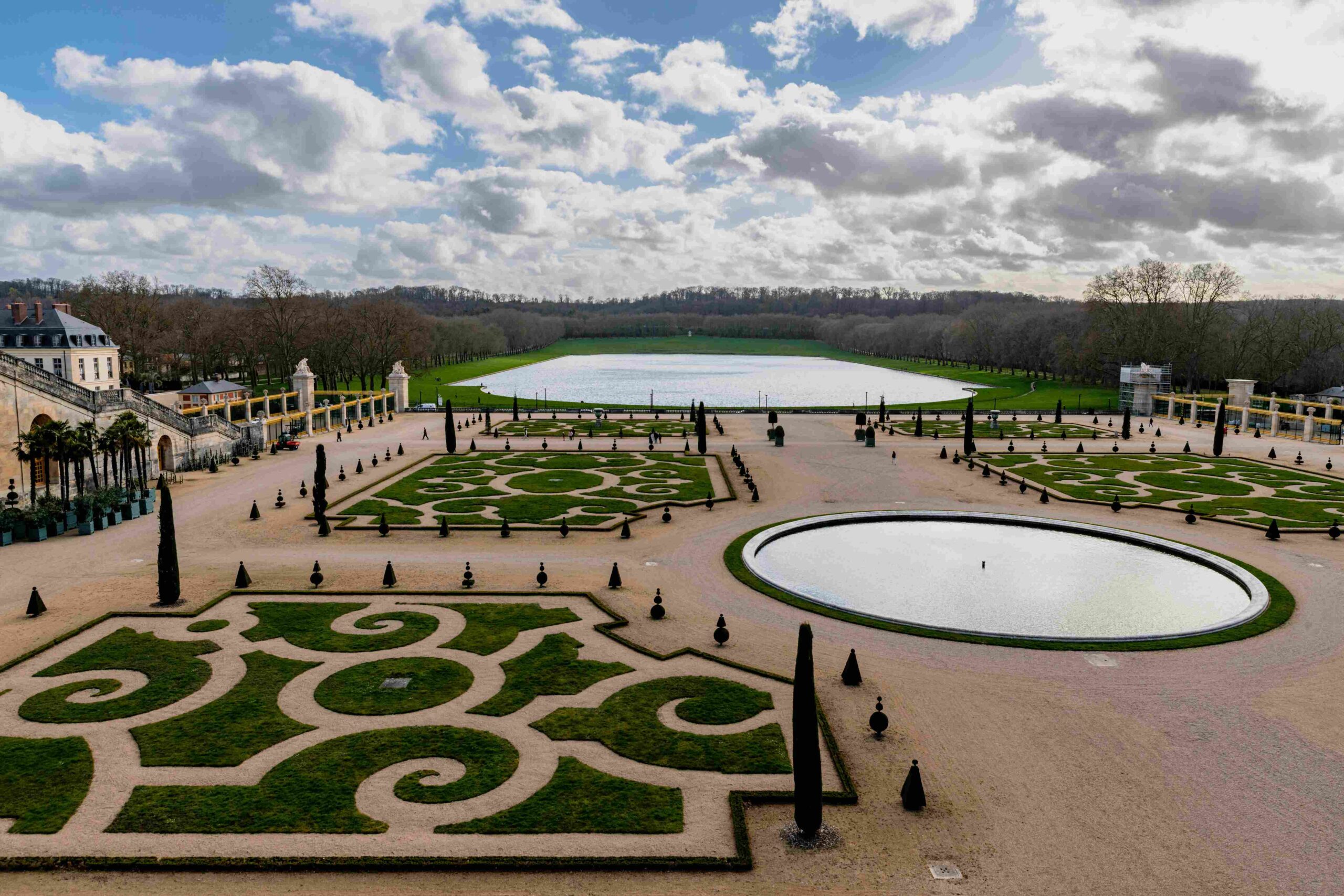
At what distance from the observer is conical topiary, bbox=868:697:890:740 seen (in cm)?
1689

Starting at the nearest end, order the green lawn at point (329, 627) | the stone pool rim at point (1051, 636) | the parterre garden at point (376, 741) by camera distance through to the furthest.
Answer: the parterre garden at point (376, 741) < the green lawn at point (329, 627) < the stone pool rim at point (1051, 636)

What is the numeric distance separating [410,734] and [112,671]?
9238mm

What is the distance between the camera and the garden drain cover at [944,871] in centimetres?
1258

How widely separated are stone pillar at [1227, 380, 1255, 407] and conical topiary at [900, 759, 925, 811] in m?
79.0

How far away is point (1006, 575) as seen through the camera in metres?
30.0

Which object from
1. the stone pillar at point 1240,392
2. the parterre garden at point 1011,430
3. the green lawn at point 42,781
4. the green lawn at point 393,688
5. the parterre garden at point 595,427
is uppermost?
the stone pillar at point 1240,392

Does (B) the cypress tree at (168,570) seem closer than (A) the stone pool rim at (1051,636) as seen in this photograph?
No

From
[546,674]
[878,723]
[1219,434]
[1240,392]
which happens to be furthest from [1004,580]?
[1240,392]

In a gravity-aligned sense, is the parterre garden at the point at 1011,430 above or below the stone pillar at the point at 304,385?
below

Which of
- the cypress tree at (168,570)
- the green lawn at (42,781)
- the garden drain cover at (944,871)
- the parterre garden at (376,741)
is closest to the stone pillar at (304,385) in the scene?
the cypress tree at (168,570)

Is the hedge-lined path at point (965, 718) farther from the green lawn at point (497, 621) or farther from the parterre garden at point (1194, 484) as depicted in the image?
the parterre garden at point (1194, 484)

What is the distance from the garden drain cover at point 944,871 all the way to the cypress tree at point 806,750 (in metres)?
1.92

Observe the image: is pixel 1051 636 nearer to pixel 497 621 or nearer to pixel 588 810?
pixel 588 810

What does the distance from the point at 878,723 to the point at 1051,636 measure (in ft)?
29.0
